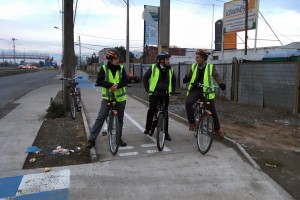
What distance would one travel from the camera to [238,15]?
27.1 metres

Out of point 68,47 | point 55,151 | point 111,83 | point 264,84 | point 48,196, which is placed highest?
point 68,47

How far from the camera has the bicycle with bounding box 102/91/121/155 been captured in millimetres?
5715

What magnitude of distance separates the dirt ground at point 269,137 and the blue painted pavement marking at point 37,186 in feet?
10.3

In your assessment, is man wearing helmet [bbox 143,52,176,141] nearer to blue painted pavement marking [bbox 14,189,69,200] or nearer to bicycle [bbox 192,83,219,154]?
bicycle [bbox 192,83,219,154]

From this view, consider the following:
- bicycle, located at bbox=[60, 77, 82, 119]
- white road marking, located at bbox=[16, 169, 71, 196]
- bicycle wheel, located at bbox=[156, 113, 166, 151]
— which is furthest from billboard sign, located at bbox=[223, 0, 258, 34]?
white road marking, located at bbox=[16, 169, 71, 196]

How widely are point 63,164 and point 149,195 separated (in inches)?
73.8

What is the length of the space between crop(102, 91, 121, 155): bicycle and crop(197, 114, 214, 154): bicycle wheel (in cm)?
154

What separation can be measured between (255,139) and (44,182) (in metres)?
4.56

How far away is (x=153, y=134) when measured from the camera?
7305 mm

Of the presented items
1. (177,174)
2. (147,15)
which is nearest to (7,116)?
(177,174)

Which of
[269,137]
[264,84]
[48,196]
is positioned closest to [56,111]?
[48,196]

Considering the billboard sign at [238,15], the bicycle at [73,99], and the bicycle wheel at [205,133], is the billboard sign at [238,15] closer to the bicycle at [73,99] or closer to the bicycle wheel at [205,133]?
the bicycle at [73,99]

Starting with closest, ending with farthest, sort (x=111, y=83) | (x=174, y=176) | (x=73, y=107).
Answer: (x=174, y=176), (x=111, y=83), (x=73, y=107)

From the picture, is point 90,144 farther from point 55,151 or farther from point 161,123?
point 161,123
